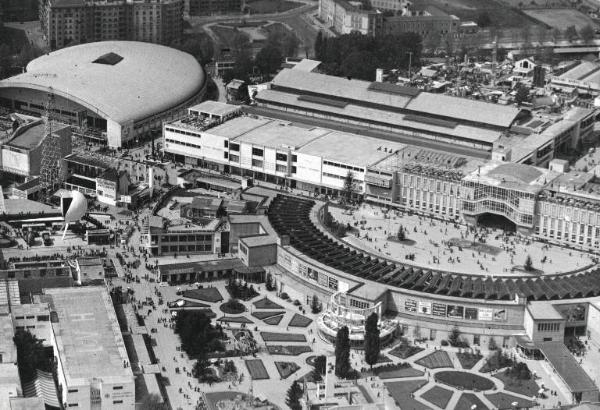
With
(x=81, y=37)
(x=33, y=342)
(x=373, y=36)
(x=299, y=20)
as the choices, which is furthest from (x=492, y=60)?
(x=33, y=342)

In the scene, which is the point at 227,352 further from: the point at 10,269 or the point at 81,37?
the point at 81,37

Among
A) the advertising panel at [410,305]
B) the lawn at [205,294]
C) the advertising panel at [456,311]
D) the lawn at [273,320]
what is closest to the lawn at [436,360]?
the advertising panel at [456,311]

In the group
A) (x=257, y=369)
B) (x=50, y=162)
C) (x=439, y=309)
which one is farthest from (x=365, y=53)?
(x=257, y=369)

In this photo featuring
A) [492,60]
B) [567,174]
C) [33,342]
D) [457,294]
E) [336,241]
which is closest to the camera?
[33,342]

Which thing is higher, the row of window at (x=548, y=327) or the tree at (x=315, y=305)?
the row of window at (x=548, y=327)

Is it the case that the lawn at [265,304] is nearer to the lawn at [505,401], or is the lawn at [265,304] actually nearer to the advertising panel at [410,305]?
the advertising panel at [410,305]

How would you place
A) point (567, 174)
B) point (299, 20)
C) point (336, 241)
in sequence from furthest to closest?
point (299, 20)
point (567, 174)
point (336, 241)

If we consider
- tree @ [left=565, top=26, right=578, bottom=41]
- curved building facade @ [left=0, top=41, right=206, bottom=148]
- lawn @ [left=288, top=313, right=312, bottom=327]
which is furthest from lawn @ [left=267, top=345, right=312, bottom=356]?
tree @ [left=565, top=26, right=578, bottom=41]
